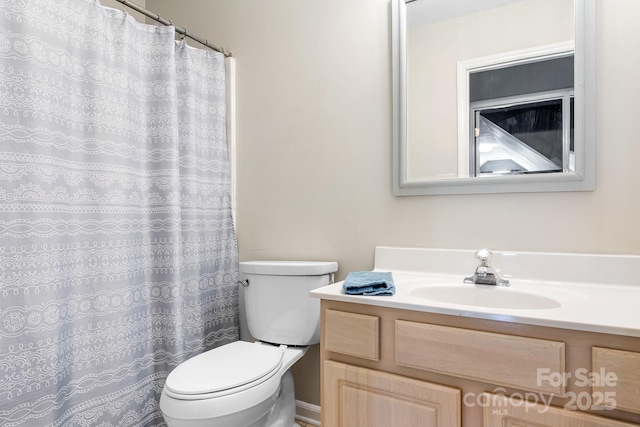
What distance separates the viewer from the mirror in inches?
47.9

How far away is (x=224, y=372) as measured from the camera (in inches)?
49.8

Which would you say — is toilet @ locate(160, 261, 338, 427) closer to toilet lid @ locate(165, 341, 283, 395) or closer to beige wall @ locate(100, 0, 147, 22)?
toilet lid @ locate(165, 341, 283, 395)

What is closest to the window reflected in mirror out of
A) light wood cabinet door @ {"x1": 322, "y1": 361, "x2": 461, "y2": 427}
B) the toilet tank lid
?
the toilet tank lid

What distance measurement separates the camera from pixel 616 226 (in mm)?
1177

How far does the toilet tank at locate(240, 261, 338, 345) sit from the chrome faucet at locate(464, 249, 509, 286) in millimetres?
614

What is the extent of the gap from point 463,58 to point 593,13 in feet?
1.36

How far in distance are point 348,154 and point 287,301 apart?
28.6 inches

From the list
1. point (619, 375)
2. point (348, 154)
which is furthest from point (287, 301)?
point (619, 375)

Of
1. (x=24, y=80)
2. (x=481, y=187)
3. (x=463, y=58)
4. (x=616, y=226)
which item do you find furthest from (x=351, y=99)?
(x=24, y=80)

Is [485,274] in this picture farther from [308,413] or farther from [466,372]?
[308,413]

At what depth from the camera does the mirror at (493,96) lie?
122 cm

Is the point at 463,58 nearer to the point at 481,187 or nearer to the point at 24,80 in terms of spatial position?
the point at 481,187

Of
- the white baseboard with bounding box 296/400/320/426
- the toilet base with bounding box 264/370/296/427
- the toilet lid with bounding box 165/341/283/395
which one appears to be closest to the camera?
the toilet lid with bounding box 165/341/283/395

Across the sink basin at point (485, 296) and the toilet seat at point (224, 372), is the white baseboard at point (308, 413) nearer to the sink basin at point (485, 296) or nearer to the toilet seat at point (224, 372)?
the toilet seat at point (224, 372)
